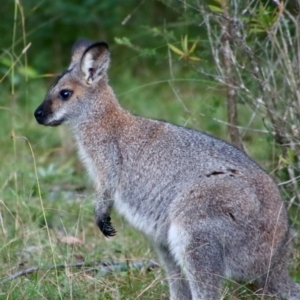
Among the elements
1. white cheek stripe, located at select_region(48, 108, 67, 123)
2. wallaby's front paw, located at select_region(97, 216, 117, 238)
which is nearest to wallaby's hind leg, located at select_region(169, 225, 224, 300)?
wallaby's front paw, located at select_region(97, 216, 117, 238)

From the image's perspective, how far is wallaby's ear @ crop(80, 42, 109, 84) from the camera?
6.27 metres

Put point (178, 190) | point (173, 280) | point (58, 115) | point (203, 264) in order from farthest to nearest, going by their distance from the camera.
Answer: point (58, 115) → point (173, 280) → point (178, 190) → point (203, 264)

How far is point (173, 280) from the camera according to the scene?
5840mm

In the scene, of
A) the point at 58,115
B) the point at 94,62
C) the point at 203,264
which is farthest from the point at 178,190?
the point at 94,62

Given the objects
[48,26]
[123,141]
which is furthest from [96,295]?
[48,26]

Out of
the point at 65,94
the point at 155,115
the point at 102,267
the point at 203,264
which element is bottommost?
the point at 155,115

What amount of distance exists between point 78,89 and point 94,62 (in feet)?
0.67

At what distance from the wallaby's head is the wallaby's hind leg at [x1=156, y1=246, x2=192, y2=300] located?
3.53 feet

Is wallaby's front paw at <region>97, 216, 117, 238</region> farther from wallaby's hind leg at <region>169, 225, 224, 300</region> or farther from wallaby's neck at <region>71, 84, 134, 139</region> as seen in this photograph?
wallaby's hind leg at <region>169, 225, 224, 300</region>

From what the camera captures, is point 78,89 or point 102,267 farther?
point 78,89

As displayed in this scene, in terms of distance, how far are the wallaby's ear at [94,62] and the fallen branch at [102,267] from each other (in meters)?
1.20

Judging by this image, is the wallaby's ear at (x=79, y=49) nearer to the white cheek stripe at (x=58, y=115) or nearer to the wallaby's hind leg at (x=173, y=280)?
the white cheek stripe at (x=58, y=115)

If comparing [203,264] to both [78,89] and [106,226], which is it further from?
[78,89]

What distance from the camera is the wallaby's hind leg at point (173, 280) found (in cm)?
586
